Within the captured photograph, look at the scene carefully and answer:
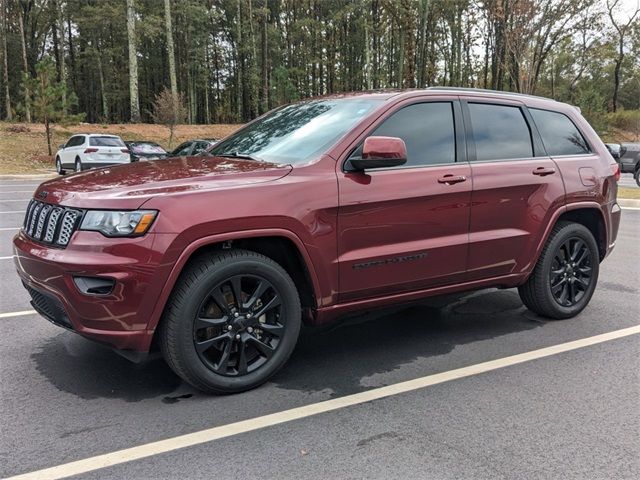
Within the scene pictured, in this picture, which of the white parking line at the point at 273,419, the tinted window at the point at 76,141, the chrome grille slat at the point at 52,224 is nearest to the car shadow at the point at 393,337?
the white parking line at the point at 273,419

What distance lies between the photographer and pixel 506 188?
442cm

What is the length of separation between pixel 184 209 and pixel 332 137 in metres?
1.25

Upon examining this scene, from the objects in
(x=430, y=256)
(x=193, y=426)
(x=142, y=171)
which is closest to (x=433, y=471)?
(x=193, y=426)

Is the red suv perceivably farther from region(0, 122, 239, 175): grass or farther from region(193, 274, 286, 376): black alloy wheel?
region(0, 122, 239, 175): grass

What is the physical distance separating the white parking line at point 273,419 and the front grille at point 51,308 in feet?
2.81

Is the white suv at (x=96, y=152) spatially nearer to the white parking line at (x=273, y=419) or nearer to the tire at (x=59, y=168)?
the tire at (x=59, y=168)

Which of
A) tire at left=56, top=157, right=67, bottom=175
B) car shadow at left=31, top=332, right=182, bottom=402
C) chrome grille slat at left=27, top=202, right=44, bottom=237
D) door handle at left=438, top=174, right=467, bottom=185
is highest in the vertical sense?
door handle at left=438, top=174, right=467, bottom=185

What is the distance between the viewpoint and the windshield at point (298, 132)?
393 centimetres

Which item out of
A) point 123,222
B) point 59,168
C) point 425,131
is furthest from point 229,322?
point 59,168

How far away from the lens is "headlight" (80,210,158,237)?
10.2 ft

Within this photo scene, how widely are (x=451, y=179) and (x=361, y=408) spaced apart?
1.80 meters

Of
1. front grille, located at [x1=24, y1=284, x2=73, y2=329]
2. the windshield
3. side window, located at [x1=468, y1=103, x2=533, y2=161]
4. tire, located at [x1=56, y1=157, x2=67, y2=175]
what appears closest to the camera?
front grille, located at [x1=24, y1=284, x2=73, y2=329]

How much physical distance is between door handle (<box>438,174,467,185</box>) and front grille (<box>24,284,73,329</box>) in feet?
8.65

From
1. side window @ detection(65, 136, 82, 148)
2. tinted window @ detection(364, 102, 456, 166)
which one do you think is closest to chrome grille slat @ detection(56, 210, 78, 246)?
tinted window @ detection(364, 102, 456, 166)
